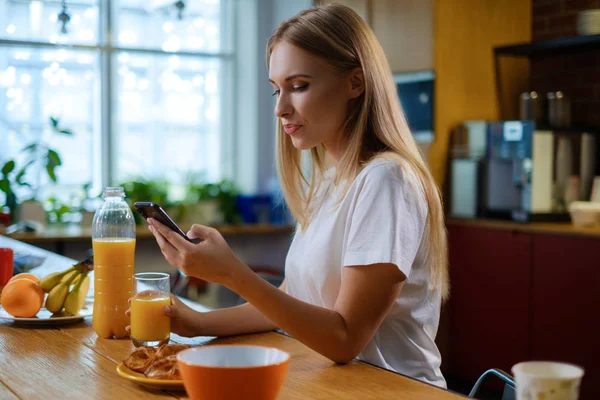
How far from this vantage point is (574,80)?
439 centimetres

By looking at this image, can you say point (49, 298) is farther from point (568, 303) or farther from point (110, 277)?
point (568, 303)

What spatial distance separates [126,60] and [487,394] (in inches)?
133

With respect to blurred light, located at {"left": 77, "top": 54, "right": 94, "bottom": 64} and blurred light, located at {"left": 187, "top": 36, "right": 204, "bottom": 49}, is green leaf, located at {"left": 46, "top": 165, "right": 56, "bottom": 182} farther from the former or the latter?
blurred light, located at {"left": 187, "top": 36, "right": 204, "bottom": 49}

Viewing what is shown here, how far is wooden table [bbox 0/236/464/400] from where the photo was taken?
3.69 ft

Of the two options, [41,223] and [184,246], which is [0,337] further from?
[41,223]

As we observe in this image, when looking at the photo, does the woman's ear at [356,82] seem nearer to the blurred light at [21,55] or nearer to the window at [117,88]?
the window at [117,88]

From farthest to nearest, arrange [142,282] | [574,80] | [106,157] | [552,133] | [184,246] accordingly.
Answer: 1. [106,157]
2. [574,80]
3. [552,133]
4. [142,282]
5. [184,246]

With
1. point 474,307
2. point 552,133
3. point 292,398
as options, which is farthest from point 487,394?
point 292,398

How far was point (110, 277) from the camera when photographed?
1.51m

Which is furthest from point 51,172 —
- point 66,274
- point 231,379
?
point 231,379

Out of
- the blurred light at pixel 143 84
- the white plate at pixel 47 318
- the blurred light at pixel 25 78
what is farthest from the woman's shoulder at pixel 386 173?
the blurred light at pixel 143 84

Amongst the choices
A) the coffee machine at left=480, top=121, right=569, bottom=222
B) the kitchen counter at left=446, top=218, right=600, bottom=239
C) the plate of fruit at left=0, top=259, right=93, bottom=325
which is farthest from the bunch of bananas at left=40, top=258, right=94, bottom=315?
the coffee machine at left=480, top=121, right=569, bottom=222

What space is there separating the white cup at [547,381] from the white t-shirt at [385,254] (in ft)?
1.88

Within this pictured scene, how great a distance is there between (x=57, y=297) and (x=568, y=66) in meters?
3.62
